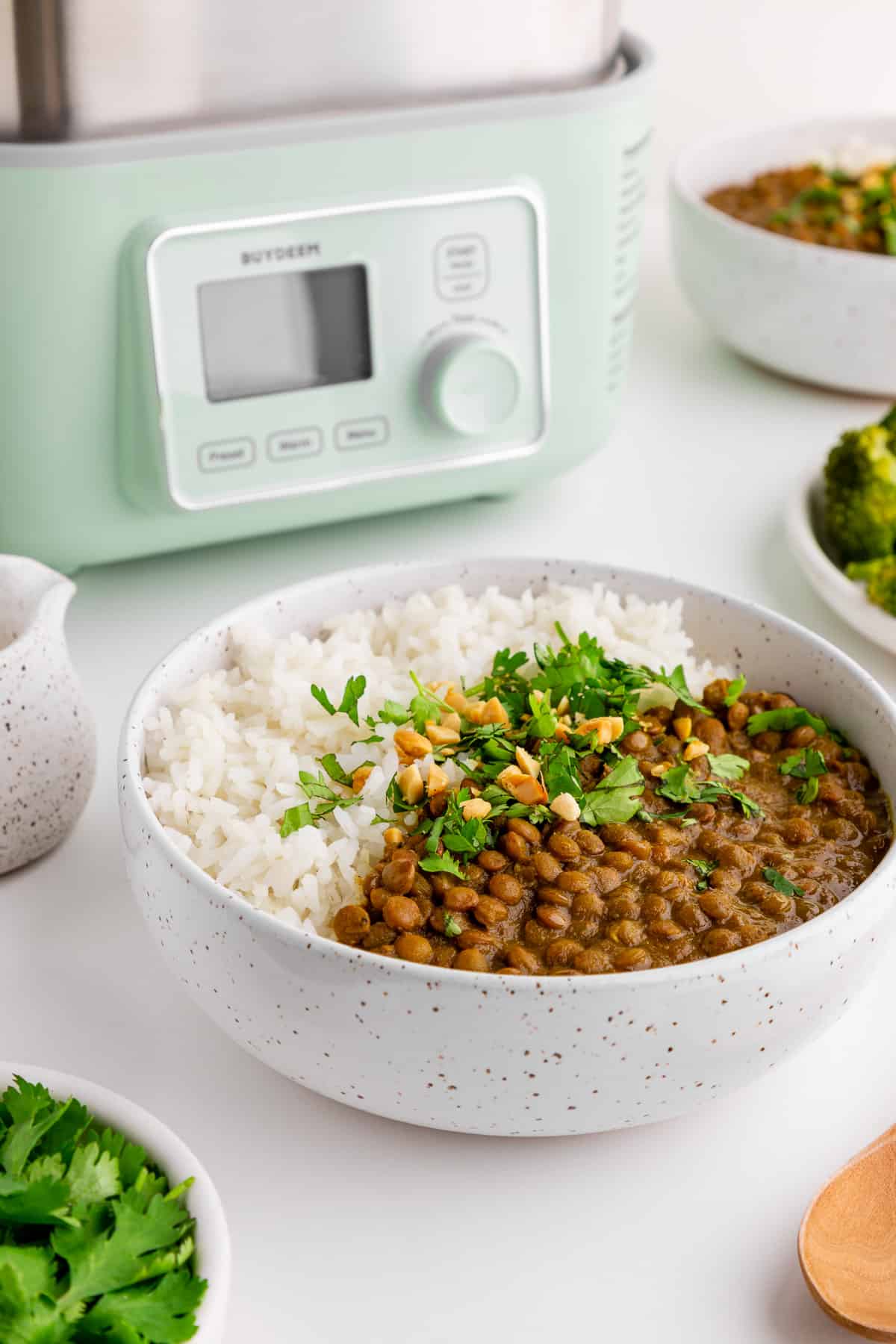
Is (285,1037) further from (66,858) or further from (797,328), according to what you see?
(797,328)

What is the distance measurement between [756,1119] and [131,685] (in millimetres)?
601

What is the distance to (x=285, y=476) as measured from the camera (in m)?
1.21

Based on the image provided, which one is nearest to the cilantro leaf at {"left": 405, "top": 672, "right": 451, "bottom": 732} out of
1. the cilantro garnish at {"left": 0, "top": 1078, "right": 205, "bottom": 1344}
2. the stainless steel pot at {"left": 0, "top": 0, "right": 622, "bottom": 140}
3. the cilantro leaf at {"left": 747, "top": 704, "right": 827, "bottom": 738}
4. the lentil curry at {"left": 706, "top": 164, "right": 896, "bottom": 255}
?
the cilantro leaf at {"left": 747, "top": 704, "right": 827, "bottom": 738}

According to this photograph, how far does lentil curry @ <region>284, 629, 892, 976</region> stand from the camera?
31.5 inches

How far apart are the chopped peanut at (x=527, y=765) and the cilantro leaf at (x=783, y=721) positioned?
181 millimetres

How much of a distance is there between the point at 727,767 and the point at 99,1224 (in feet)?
1.50

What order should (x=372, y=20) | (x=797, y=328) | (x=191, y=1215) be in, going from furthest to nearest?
(x=797, y=328) < (x=372, y=20) < (x=191, y=1215)

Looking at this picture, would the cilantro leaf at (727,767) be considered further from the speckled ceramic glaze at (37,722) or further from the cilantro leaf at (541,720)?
the speckled ceramic glaze at (37,722)

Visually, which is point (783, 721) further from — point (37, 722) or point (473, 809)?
point (37, 722)

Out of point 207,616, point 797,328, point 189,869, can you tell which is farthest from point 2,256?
point 797,328

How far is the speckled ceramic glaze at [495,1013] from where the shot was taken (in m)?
0.71

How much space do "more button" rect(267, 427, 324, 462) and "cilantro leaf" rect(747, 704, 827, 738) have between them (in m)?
0.43

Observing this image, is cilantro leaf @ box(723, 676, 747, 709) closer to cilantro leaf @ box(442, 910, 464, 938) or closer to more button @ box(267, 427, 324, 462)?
cilantro leaf @ box(442, 910, 464, 938)

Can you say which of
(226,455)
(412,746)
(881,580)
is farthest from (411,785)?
(881,580)
